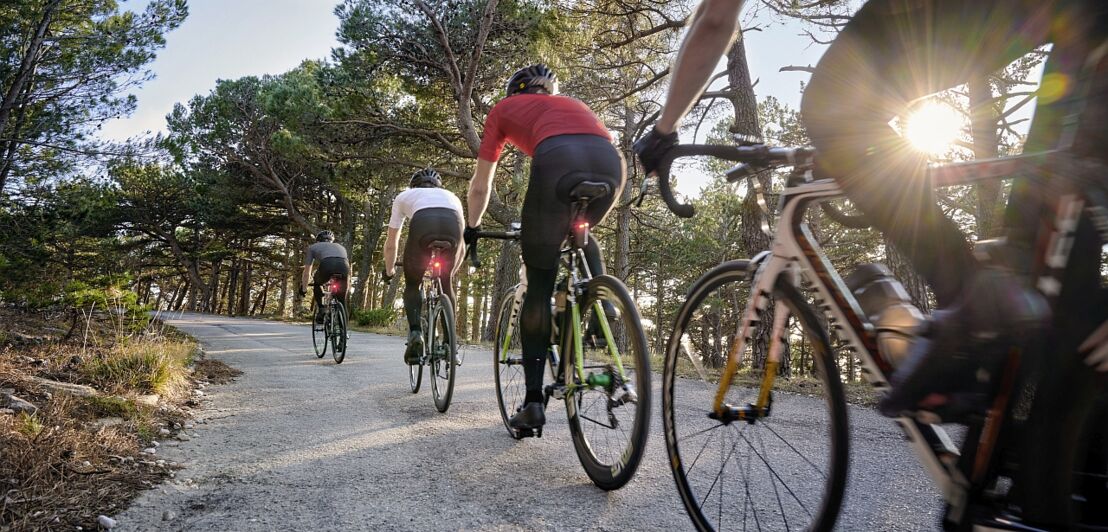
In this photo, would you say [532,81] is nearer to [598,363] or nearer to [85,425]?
[598,363]

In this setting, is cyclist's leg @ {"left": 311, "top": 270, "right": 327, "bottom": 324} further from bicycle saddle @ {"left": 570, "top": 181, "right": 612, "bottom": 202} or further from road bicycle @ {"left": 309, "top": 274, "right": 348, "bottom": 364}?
bicycle saddle @ {"left": 570, "top": 181, "right": 612, "bottom": 202}

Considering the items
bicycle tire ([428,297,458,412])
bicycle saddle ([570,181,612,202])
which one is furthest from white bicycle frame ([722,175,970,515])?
bicycle tire ([428,297,458,412])

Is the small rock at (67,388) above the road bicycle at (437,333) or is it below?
below

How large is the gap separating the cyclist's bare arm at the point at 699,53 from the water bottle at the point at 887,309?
640mm

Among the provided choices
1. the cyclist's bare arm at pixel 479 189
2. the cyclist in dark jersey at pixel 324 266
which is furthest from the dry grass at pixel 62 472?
the cyclist in dark jersey at pixel 324 266

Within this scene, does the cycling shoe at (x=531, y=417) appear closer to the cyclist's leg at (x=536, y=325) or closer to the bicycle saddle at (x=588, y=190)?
the cyclist's leg at (x=536, y=325)

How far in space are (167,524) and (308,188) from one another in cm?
2739

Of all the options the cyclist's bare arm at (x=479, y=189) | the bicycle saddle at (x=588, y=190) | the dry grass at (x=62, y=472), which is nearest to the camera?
the dry grass at (x=62, y=472)

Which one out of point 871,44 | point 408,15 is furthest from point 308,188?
point 871,44

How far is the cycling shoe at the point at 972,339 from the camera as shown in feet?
3.47

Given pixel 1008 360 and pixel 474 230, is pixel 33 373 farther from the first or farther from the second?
pixel 1008 360

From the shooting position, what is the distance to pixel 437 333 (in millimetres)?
4551

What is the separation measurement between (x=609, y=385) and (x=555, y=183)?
35.5 inches

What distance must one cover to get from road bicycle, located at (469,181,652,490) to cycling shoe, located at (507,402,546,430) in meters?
0.09
